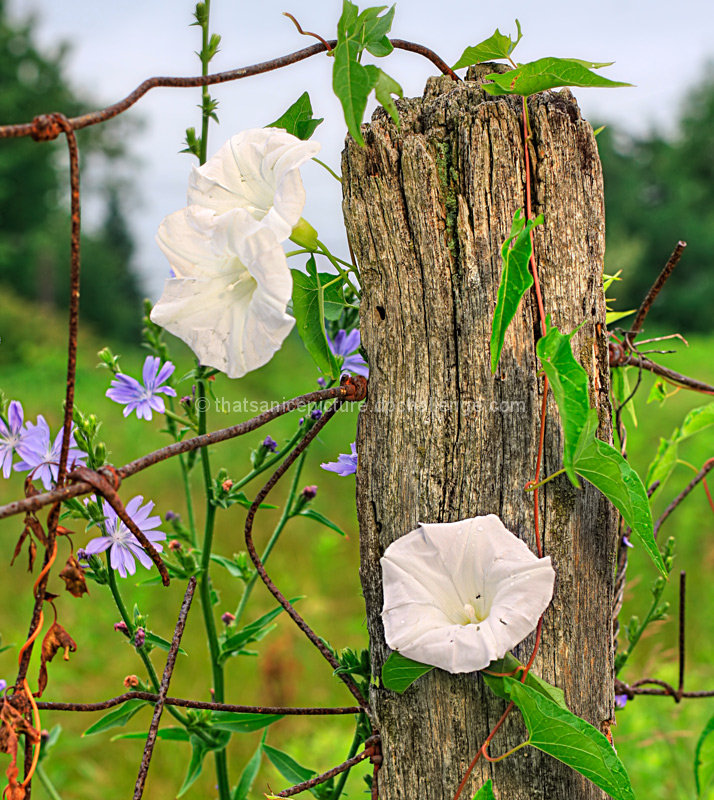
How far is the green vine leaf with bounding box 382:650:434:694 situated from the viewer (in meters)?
0.69

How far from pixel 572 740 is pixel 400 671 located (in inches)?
6.4

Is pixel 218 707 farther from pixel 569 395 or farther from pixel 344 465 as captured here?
pixel 569 395

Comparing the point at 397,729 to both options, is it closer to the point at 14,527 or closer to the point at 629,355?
the point at 629,355

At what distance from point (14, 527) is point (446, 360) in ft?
11.7

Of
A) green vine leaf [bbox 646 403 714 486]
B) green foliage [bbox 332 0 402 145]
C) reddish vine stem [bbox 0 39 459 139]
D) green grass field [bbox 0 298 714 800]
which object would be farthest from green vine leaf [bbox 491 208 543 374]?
green grass field [bbox 0 298 714 800]

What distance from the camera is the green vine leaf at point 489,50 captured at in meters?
0.73

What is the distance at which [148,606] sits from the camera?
10.0 feet

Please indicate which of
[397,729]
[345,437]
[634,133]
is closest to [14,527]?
[345,437]

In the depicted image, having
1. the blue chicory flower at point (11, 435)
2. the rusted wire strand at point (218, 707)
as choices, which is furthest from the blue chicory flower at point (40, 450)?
the rusted wire strand at point (218, 707)

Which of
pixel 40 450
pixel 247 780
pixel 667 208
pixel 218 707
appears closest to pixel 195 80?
pixel 40 450

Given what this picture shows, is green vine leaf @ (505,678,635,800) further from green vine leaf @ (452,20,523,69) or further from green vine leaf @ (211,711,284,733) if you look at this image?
green vine leaf @ (452,20,523,69)

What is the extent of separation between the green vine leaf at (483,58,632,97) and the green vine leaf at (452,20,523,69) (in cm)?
5

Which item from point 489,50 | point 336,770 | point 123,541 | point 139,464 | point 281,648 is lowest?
point 281,648

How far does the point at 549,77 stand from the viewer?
685 mm
